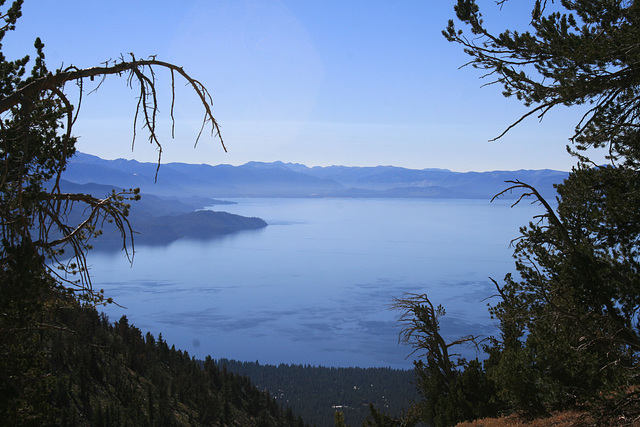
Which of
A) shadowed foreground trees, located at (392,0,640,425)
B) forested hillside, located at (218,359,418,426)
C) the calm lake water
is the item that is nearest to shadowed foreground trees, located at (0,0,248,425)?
shadowed foreground trees, located at (392,0,640,425)

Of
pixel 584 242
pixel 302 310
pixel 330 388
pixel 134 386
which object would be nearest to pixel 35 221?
pixel 584 242

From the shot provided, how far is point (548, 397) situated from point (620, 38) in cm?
596

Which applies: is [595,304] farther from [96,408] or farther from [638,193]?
[96,408]

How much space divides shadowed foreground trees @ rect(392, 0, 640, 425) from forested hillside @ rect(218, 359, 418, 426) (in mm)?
77381

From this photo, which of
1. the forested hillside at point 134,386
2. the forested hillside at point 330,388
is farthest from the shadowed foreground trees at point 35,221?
the forested hillside at point 330,388

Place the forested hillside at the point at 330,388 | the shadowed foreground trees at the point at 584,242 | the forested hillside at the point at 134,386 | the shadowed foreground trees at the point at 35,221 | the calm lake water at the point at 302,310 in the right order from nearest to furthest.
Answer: the shadowed foreground trees at the point at 35,221
the shadowed foreground trees at the point at 584,242
the forested hillside at the point at 134,386
the forested hillside at the point at 330,388
the calm lake water at the point at 302,310

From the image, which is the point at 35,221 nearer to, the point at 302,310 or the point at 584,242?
the point at 584,242

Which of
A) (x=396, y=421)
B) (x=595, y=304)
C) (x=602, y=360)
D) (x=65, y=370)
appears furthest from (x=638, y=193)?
(x=65, y=370)

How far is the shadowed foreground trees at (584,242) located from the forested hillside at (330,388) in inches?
3046

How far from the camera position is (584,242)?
895cm

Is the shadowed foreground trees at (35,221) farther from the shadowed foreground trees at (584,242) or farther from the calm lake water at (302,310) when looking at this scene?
the calm lake water at (302,310)

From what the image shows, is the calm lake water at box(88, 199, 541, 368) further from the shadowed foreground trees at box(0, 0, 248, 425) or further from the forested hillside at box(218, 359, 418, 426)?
the shadowed foreground trees at box(0, 0, 248, 425)

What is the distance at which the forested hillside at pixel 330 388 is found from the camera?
8850cm

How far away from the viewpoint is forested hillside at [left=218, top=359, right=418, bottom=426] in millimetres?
88500
